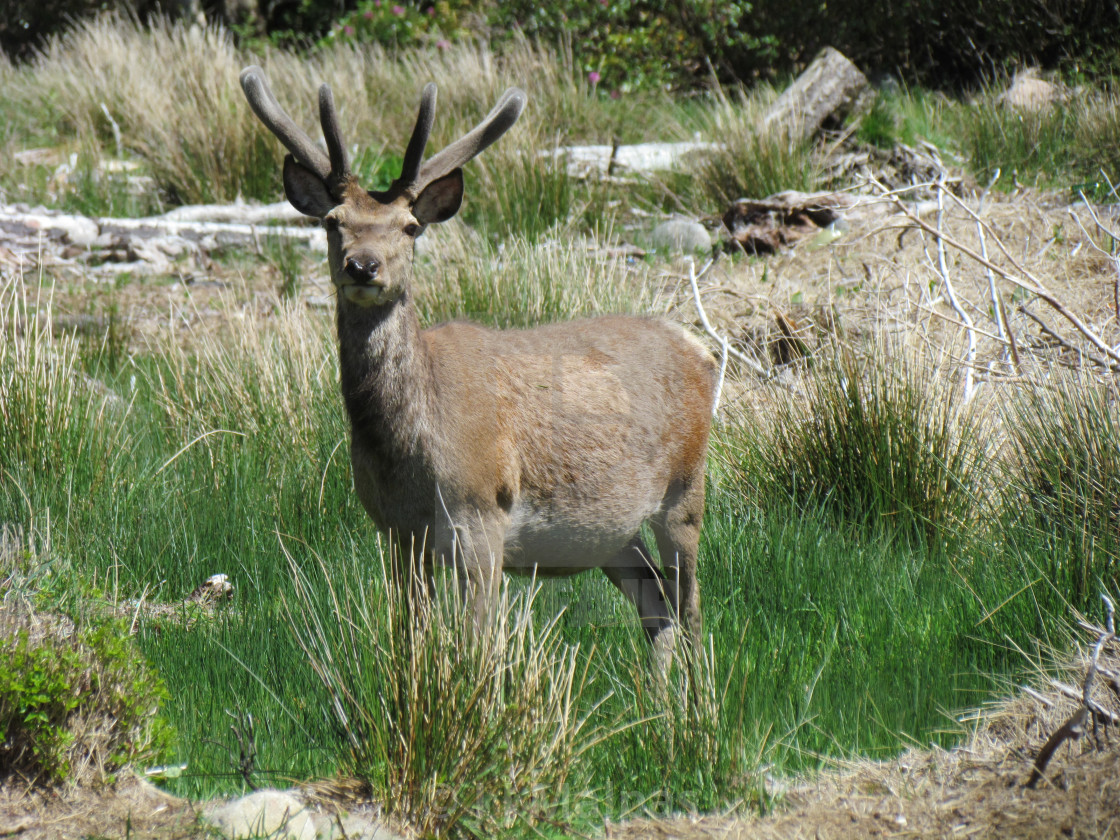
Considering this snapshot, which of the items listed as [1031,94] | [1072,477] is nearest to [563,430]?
[1072,477]

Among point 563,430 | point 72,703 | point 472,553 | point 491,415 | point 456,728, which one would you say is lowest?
point 456,728

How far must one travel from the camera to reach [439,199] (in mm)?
4180

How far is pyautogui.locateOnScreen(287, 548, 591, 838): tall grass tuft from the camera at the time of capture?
Result: 3.21 metres

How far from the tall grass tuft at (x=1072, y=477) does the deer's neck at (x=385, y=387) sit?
252 centimetres

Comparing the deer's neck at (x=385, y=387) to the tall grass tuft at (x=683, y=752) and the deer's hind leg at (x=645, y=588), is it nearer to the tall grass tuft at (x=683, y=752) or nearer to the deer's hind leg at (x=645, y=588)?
the tall grass tuft at (x=683, y=752)

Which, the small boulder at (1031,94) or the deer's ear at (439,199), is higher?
the small boulder at (1031,94)

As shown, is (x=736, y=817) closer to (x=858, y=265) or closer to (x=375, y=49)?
(x=858, y=265)

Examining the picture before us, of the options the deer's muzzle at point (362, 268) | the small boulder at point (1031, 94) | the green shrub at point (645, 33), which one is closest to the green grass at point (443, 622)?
the deer's muzzle at point (362, 268)

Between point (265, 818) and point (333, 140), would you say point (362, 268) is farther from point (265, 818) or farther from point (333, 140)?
point (265, 818)

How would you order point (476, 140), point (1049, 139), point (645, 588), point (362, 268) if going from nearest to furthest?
point (362, 268) < point (476, 140) < point (645, 588) < point (1049, 139)

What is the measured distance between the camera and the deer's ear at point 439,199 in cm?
412

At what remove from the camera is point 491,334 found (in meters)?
4.44

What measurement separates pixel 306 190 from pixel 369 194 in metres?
0.33

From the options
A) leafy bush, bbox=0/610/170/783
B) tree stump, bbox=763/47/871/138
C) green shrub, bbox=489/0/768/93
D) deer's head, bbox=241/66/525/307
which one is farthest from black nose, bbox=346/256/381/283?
green shrub, bbox=489/0/768/93
